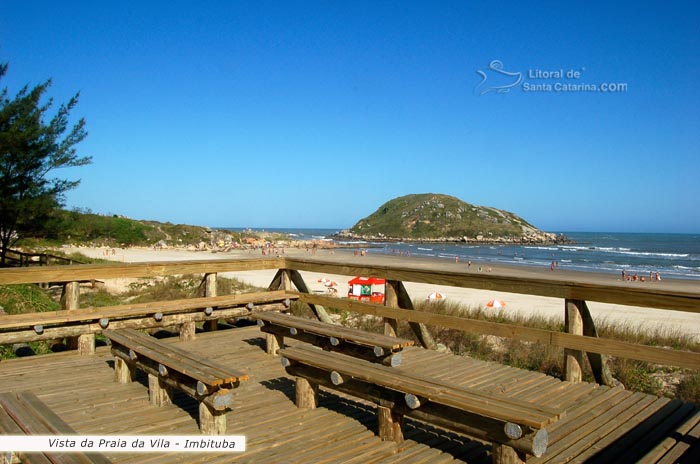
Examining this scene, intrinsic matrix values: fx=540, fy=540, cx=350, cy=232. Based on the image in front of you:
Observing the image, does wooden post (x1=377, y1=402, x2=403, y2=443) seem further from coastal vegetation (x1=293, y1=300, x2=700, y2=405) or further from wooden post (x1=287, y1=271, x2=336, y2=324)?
wooden post (x1=287, y1=271, x2=336, y2=324)

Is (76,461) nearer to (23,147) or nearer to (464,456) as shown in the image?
(464,456)

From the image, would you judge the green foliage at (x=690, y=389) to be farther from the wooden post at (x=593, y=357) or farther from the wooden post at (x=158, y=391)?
the wooden post at (x=158, y=391)

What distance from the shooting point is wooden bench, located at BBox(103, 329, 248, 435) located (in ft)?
11.7

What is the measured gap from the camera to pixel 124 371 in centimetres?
498

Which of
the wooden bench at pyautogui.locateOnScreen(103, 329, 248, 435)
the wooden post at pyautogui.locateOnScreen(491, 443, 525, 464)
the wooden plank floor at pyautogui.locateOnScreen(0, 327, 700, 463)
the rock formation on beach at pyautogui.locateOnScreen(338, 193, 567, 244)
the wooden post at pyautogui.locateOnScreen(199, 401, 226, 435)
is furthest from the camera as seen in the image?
the rock formation on beach at pyautogui.locateOnScreen(338, 193, 567, 244)

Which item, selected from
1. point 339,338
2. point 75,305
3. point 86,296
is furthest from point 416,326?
point 86,296

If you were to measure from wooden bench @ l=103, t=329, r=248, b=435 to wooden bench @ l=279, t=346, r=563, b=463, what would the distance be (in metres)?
0.68

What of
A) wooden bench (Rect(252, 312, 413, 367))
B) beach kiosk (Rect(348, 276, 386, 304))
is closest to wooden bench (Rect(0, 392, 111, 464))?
wooden bench (Rect(252, 312, 413, 367))

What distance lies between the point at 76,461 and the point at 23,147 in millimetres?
13972

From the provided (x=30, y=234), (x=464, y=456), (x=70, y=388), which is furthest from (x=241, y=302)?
(x=30, y=234)

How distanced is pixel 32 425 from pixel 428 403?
240 centimetres

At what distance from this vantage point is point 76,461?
9.05 ft

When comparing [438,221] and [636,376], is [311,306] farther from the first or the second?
[438,221]

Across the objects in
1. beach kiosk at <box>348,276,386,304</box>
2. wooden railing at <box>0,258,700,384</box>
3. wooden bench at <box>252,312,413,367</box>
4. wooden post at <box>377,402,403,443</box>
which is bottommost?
beach kiosk at <box>348,276,386,304</box>
